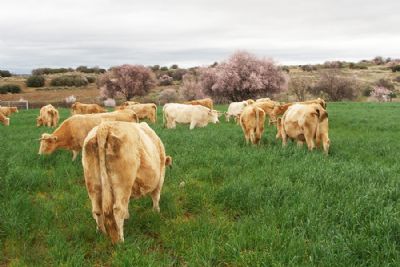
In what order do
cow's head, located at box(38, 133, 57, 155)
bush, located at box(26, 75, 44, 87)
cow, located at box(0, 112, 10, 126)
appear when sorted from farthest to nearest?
bush, located at box(26, 75, 44, 87) < cow, located at box(0, 112, 10, 126) < cow's head, located at box(38, 133, 57, 155)

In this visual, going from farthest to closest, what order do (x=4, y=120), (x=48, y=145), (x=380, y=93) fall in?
(x=380, y=93)
(x=4, y=120)
(x=48, y=145)

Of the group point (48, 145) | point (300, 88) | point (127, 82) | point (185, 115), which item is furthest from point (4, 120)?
point (300, 88)

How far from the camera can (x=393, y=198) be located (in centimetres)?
580

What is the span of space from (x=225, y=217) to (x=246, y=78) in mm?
40973

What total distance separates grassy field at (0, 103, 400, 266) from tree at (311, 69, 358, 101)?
162ft

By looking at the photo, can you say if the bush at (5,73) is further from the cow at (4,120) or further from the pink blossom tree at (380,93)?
the pink blossom tree at (380,93)

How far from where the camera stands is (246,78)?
45438 millimetres

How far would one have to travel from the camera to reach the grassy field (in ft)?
13.9

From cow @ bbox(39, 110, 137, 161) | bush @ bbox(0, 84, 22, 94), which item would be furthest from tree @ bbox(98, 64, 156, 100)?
cow @ bbox(39, 110, 137, 161)

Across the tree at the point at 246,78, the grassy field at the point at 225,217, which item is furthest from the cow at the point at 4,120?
the tree at the point at 246,78

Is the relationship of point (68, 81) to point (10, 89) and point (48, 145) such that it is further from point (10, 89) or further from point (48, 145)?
point (48, 145)

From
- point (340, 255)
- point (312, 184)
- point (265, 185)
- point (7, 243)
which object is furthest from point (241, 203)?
point (7, 243)

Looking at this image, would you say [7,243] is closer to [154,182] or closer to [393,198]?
[154,182]

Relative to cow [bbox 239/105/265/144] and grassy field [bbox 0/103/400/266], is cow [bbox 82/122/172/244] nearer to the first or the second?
grassy field [bbox 0/103/400/266]
